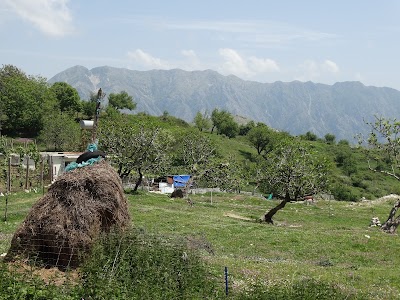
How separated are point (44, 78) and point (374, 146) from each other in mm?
90348

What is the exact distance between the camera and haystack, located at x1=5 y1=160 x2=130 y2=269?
15492mm

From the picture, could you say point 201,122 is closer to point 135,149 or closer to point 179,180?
point 179,180

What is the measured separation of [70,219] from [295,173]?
24.0 meters

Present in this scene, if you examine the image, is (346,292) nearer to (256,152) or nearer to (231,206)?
(231,206)

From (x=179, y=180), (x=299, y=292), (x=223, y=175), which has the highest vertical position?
(x=299, y=292)

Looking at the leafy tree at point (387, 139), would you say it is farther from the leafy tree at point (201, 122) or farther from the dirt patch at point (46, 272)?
the leafy tree at point (201, 122)

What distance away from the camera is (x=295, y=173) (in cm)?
3675

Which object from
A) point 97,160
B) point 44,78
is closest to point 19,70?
point 44,78

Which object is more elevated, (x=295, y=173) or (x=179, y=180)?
(x=295, y=173)

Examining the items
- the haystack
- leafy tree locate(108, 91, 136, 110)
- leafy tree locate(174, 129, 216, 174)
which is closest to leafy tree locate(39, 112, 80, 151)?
leafy tree locate(174, 129, 216, 174)

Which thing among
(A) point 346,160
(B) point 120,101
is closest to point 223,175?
(A) point 346,160

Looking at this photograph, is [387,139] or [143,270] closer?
[143,270]

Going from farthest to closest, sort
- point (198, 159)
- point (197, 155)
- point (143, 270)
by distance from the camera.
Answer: point (197, 155) < point (198, 159) < point (143, 270)

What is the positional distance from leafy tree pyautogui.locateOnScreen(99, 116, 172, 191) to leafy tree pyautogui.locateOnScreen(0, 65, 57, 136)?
160ft
